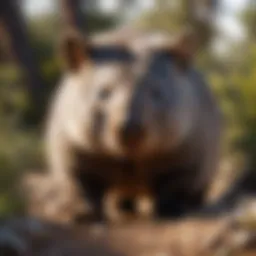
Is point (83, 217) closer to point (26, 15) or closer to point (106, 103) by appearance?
point (106, 103)

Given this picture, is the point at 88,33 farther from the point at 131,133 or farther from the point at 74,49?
the point at 131,133

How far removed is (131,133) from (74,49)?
1.08 meters

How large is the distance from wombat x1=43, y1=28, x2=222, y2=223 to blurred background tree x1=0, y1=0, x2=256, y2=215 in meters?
0.65

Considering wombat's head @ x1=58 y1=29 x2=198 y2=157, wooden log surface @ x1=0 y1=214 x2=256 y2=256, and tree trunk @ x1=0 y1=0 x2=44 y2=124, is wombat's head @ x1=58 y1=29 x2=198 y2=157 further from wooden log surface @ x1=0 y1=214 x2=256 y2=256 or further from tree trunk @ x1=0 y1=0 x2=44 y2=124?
tree trunk @ x1=0 y1=0 x2=44 y2=124

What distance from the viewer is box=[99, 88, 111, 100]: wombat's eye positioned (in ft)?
19.8

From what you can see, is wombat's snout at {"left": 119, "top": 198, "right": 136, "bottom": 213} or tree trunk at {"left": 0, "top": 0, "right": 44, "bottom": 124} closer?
wombat's snout at {"left": 119, "top": 198, "right": 136, "bottom": 213}

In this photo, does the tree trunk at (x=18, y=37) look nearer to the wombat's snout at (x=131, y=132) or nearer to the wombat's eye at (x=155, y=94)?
the wombat's eye at (x=155, y=94)

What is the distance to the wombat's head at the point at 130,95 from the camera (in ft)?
19.0

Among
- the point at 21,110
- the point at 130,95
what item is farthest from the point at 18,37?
the point at 130,95

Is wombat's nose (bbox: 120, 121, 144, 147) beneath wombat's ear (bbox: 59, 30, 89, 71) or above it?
beneath

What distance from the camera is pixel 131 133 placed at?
5.59m

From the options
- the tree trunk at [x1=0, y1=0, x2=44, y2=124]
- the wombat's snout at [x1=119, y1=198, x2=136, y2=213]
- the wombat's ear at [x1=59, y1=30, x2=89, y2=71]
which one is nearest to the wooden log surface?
the wombat's snout at [x1=119, y1=198, x2=136, y2=213]

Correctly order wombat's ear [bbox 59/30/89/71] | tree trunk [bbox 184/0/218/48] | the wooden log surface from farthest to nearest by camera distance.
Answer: tree trunk [bbox 184/0/218/48] → wombat's ear [bbox 59/30/89/71] → the wooden log surface

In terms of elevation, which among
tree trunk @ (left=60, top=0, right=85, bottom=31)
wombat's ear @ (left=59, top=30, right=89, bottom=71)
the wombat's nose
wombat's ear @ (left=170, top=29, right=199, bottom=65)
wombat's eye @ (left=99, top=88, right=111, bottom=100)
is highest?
tree trunk @ (left=60, top=0, right=85, bottom=31)
